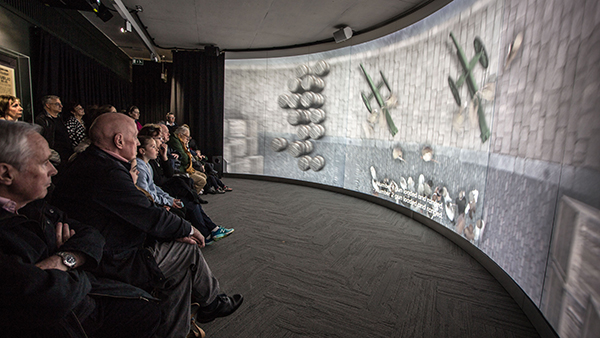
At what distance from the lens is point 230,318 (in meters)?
1.77

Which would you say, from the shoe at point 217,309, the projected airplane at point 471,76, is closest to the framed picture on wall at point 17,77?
the shoe at point 217,309

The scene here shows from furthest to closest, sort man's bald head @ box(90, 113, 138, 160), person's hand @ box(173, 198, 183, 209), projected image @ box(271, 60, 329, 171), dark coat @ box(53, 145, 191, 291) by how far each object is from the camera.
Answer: projected image @ box(271, 60, 329, 171) → person's hand @ box(173, 198, 183, 209) → man's bald head @ box(90, 113, 138, 160) → dark coat @ box(53, 145, 191, 291)

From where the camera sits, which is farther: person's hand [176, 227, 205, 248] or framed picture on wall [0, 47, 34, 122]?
framed picture on wall [0, 47, 34, 122]

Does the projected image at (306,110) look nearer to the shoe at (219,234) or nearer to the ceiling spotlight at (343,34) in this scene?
the ceiling spotlight at (343,34)

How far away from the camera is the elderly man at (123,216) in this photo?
1287 millimetres

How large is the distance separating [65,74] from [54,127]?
182cm

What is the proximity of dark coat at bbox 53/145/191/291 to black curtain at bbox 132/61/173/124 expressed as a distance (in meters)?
8.74

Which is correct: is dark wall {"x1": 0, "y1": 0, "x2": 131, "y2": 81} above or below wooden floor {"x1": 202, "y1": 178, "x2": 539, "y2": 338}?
above

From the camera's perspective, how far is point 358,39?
188 inches

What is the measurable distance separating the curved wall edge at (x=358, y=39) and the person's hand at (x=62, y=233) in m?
3.77

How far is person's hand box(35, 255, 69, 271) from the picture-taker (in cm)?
93

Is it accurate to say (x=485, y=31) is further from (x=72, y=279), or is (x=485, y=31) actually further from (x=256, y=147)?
(x=256, y=147)

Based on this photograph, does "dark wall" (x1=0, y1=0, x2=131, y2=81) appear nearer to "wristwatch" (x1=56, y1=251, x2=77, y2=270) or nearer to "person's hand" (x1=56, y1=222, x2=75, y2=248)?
"person's hand" (x1=56, y1=222, x2=75, y2=248)

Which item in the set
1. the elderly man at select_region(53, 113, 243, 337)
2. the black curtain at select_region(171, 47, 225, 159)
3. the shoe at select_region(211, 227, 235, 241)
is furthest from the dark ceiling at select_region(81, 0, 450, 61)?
the elderly man at select_region(53, 113, 243, 337)
